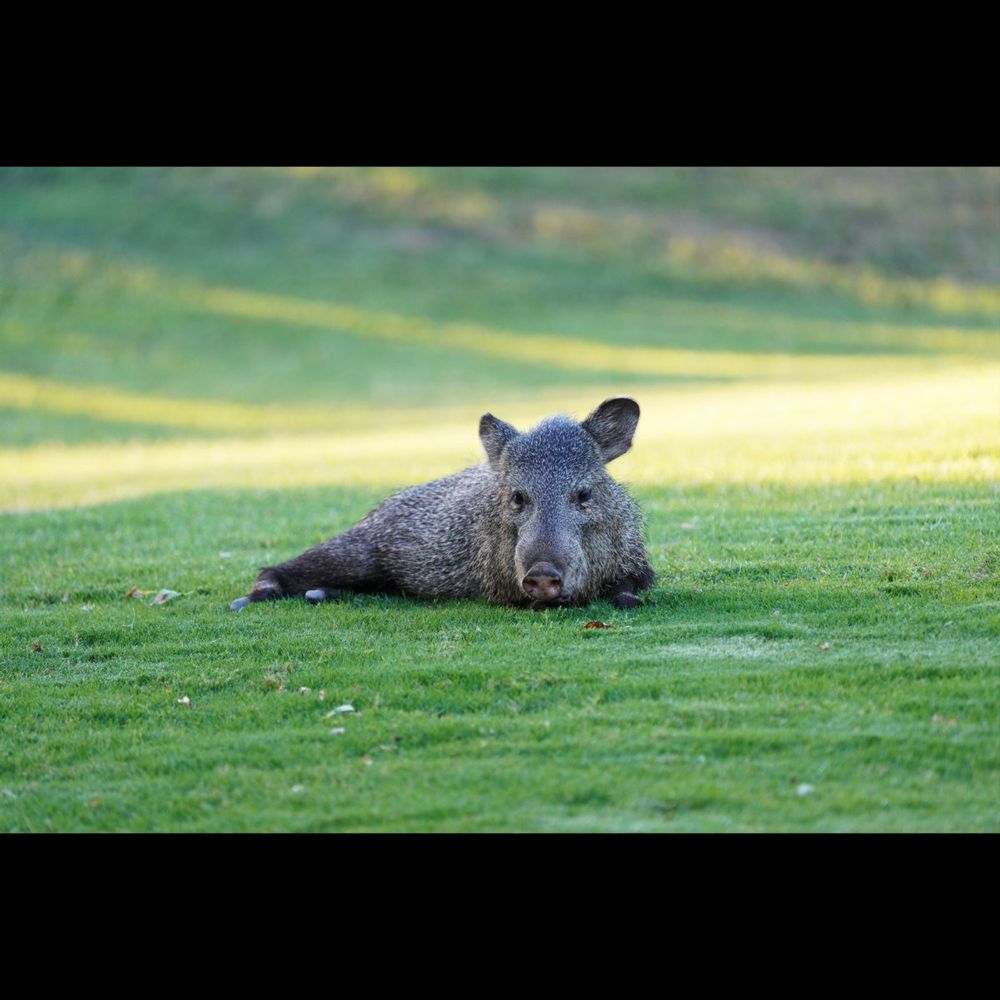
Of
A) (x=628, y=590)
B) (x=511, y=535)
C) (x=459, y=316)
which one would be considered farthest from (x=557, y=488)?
(x=459, y=316)

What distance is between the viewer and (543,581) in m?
9.34

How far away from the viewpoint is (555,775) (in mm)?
6879

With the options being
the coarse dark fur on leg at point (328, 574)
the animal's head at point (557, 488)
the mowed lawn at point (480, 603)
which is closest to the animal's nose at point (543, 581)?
the animal's head at point (557, 488)

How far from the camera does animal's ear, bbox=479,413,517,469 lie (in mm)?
11039

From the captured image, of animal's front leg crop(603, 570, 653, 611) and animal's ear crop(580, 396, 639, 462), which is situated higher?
animal's ear crop(580, 396, 639, 462)

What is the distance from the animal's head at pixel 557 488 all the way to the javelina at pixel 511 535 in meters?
0.01

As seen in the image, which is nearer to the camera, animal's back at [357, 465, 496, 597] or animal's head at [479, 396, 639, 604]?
animal's head at [479, 396, 639, 604]

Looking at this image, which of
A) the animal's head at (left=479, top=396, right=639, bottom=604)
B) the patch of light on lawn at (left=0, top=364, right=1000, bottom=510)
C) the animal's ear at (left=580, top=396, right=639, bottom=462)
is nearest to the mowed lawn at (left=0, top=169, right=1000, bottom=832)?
the patch of light on lawn at (left=0, top=364, right=1000, bottom=510)

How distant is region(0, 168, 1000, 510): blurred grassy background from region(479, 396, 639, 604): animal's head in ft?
21.7

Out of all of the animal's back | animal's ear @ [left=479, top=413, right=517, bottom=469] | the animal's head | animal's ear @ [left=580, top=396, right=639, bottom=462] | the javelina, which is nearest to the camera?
the animal's head

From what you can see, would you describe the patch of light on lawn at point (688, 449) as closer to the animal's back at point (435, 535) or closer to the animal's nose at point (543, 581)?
the animal's back at point (435, 535)

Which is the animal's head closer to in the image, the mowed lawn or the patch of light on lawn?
the mowed lawn
